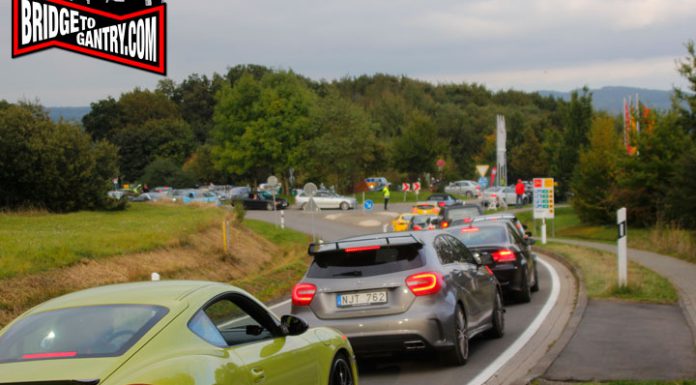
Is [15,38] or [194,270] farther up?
[15,38]

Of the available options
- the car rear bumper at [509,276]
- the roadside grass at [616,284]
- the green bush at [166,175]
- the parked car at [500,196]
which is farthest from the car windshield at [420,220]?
the green bush at [166,175]

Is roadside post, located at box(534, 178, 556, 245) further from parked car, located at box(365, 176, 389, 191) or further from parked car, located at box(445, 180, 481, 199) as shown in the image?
parked car, located at box(365, 176, 389, 191)

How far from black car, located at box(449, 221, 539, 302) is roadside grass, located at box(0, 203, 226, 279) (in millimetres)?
8790

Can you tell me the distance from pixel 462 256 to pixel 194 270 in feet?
50.7

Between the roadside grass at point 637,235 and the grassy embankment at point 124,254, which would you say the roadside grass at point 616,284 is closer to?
the roadside grass at point 637,235

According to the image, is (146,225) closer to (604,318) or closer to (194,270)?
(194,270)

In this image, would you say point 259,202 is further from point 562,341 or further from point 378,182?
point 562,341

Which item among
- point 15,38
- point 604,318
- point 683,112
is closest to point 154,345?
point 604,318

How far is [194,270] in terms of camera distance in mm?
27125

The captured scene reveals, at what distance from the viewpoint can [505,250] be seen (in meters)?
17.8

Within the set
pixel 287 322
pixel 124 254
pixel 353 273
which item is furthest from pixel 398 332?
pixel 124 254

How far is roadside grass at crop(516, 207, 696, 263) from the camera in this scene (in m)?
29.0

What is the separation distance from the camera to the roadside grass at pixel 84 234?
2159 centimetres

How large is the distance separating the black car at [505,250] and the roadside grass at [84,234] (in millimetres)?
8790
